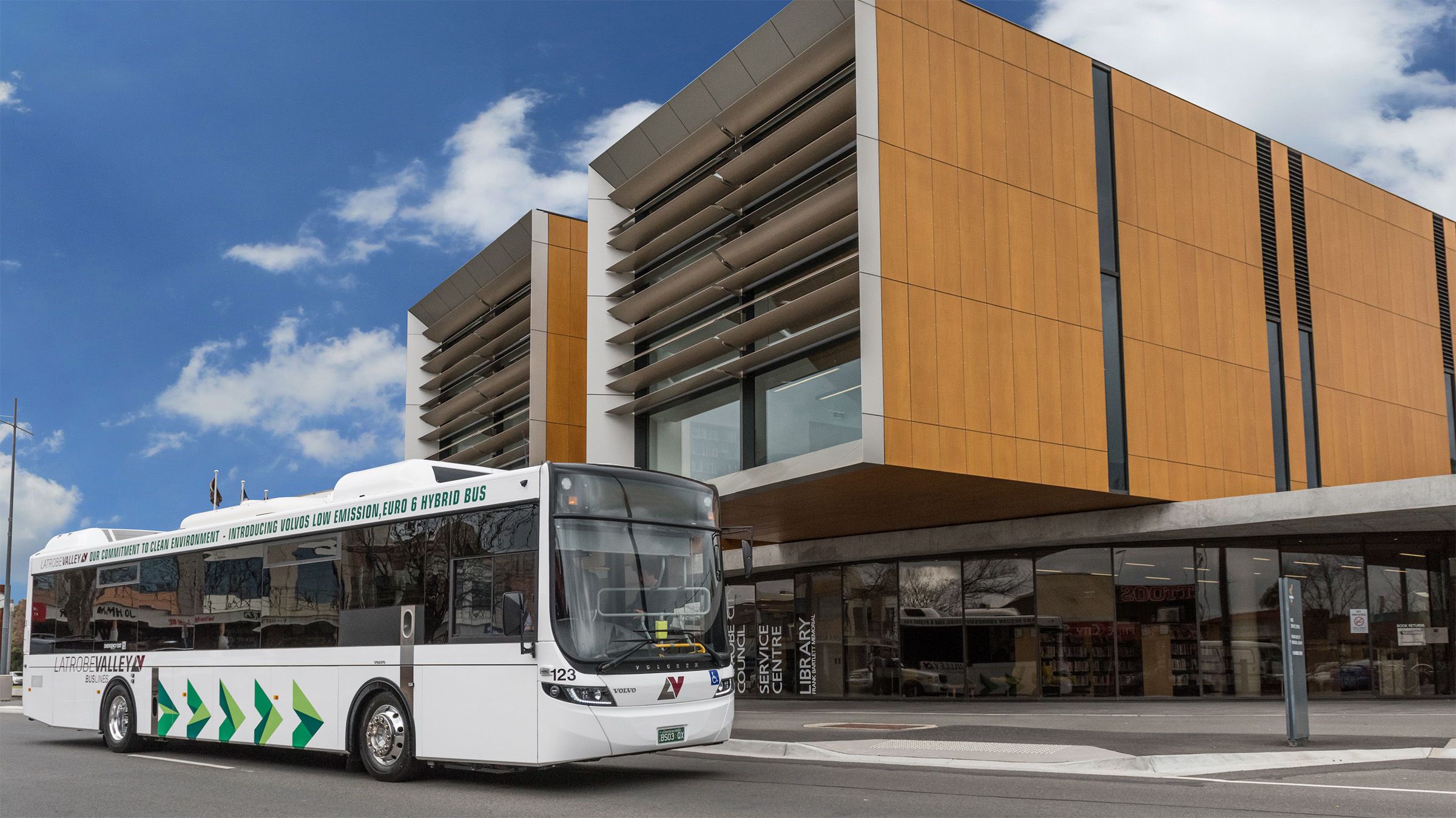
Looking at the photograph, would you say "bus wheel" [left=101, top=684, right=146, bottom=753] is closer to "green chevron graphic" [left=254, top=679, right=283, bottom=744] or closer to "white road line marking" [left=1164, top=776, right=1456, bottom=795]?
"green chevron graphic" [left=254, top=679, right=283, bottom=744]

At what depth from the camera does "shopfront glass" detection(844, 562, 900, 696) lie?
28.4 metres

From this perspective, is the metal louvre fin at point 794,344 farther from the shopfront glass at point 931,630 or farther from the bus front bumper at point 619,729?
the bus front bumper at point 619,729

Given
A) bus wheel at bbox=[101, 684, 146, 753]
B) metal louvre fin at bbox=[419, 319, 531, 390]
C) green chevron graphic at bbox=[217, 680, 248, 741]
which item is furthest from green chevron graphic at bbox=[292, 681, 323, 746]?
metal louvre fin at bbox=[419, 319, 531, 390]

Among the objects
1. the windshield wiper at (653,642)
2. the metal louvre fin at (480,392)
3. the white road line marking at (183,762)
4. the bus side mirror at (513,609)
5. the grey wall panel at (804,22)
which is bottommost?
the white road line marking at (183,762)

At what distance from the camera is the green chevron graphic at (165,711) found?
15.4m

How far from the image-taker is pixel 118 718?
16.5 metres

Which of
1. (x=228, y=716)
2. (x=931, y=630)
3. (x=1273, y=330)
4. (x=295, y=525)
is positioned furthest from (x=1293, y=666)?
(x=1273, y=330)

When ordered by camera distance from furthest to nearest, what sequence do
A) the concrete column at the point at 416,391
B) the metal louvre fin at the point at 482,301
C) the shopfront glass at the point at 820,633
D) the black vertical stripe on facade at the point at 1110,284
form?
1. the concrete column at the point at 416,391
2. the metal louvre fin at the point at 482,301
3. the shopfront glass at the point at 820,633
4. the black vertical stripe on facade at the point at 1110,284

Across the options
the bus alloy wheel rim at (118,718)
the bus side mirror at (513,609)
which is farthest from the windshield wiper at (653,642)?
the bus alloy wheel rim at (118,718)

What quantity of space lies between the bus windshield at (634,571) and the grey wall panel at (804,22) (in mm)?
12769

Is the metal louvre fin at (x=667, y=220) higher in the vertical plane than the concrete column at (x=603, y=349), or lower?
higher

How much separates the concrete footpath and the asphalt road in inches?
22.7

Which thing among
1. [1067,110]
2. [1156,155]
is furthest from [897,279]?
[1156,155]

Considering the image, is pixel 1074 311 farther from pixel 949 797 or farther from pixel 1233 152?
pixel 949 797
